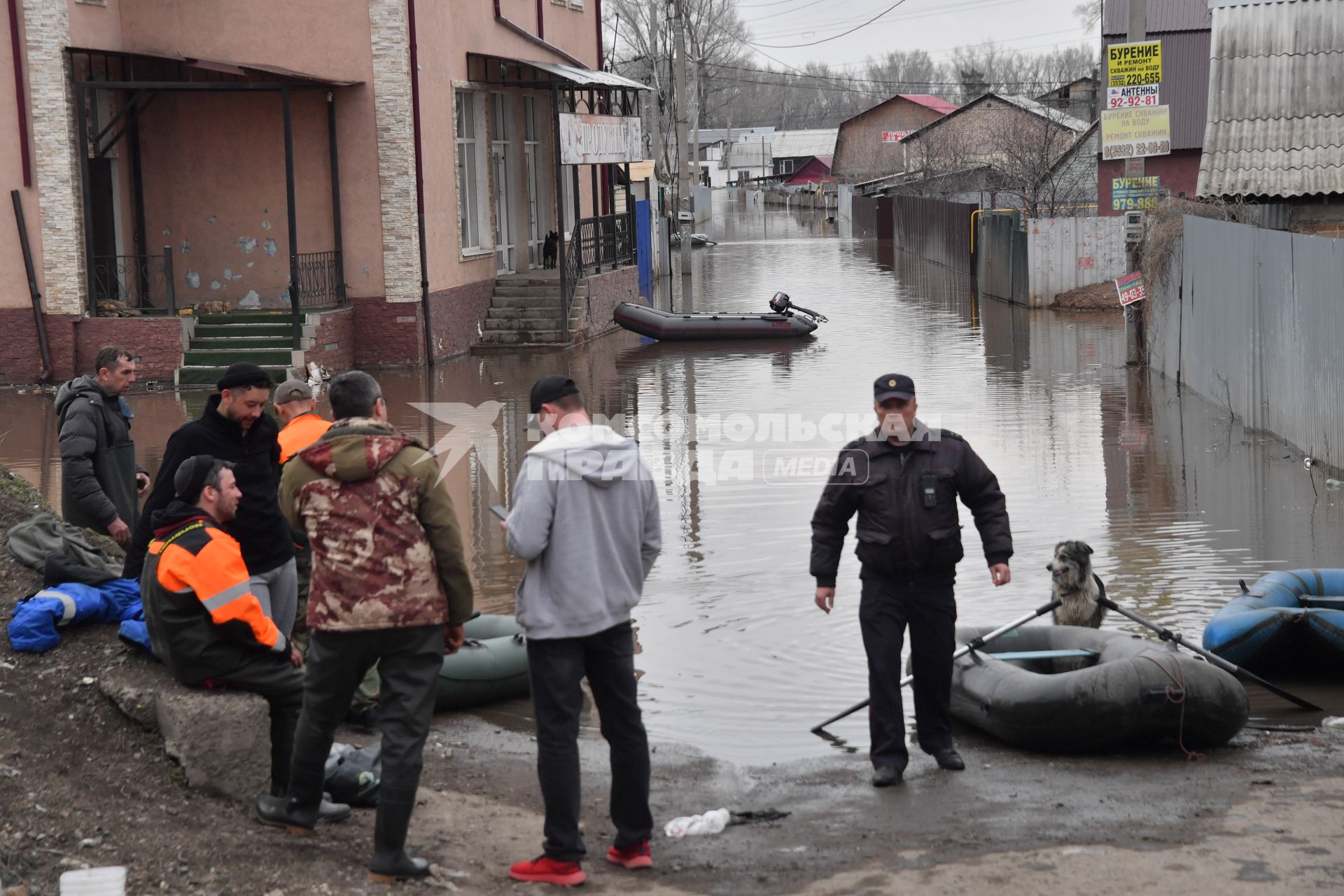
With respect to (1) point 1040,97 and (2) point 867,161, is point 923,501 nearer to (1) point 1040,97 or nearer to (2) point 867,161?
(1) point 1040,97

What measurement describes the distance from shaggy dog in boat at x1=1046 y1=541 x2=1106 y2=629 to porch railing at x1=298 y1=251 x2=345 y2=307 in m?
16.6

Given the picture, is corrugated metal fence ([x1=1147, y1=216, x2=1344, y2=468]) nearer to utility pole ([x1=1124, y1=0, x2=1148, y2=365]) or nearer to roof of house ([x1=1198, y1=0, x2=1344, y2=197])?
roof of house ([x1=1198, y1=0, x2=1344, y2=197])

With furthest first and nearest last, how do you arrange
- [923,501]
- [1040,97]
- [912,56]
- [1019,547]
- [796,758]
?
[912,56]
[1040,97]
[1019,547]
[796,758]
[923,501]

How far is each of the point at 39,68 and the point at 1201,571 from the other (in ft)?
54.7

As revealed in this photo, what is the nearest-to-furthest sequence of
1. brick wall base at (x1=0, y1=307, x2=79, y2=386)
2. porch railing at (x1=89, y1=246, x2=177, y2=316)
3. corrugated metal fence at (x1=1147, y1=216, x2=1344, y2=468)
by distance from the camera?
1. corrugated metal fence at (x1=1147, y1=216, x2=1344, y2=468)
2. brick wall base at (x1=0, y1=307, x2=79, y2=386)
3. porch railing at (x1=89, y1=246, x2=177, y2=316)

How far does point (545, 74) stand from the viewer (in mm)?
28438

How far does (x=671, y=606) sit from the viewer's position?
9727 millimetres

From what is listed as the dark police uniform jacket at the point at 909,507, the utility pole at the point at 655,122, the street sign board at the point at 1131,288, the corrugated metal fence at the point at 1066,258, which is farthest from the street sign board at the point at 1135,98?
the utility pole at the point at 655,122

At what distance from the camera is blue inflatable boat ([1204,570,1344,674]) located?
7.75 metres

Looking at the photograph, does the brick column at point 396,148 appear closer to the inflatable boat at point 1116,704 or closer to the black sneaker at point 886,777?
the inflatable boat at point 1116,704

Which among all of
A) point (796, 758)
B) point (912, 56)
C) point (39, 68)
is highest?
point (912, 56)

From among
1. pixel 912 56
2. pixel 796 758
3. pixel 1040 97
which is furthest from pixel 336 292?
pixel 912 56

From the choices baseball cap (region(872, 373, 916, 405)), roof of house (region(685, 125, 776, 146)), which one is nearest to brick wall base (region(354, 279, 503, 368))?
baseball cap (region(872, 373, 916, 405))

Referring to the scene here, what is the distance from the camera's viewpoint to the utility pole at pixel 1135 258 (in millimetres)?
19328
